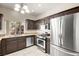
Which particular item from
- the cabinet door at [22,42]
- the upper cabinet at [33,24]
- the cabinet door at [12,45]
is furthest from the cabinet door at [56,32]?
the cabinet door at [12,45]

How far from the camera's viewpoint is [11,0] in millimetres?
1093

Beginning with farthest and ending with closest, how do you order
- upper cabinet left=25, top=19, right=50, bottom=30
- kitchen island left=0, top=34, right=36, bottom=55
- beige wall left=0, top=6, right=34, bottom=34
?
kitchen island left=0, top=34, right=36, bottom=55 < upper cabinet left=25, top=19, right=50, bottom=30 < beige wall left=0, top=6, right=34, bottom=34

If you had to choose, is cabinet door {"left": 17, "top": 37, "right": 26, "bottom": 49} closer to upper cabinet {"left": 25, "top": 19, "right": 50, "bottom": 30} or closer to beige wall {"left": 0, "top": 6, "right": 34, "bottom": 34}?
upper cabinet {"left": 25, "top": 19, "right": 50, "bottom": 30}

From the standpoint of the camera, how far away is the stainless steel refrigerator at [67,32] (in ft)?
4.11

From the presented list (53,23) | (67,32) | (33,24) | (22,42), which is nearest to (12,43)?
(22,42)

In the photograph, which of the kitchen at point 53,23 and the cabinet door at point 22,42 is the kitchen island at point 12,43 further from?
the kitchen at point 53,23

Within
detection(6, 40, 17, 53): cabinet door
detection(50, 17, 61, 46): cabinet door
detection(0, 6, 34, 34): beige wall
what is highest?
detection(0, 6, 34, 34): beige wall

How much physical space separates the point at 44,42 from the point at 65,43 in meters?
1.01

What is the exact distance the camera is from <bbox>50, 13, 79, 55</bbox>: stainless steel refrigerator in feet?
4.11

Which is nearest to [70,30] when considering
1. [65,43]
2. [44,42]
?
[65,43]

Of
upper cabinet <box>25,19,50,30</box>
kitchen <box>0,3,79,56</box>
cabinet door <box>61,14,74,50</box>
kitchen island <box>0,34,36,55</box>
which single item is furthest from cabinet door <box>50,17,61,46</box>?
kitchen island <box>0,34,36,55</box>

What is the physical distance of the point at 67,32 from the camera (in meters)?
1.38

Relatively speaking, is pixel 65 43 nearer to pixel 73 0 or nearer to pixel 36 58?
pixel 36 58

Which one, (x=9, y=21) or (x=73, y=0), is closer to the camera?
(x=73, y=0)
